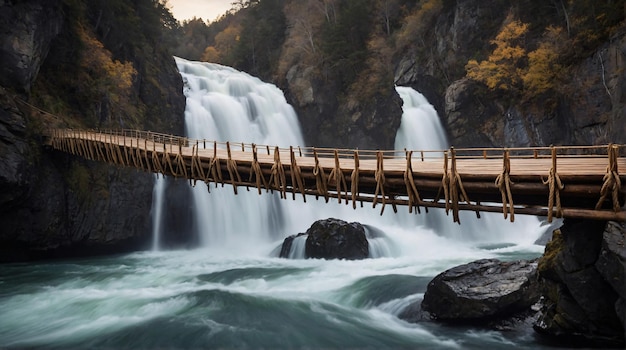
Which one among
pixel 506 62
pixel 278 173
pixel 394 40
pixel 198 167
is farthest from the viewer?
pixel 394 40

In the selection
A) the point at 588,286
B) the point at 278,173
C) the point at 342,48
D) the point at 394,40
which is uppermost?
the point at 394,40

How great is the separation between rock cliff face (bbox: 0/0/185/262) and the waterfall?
513 cm

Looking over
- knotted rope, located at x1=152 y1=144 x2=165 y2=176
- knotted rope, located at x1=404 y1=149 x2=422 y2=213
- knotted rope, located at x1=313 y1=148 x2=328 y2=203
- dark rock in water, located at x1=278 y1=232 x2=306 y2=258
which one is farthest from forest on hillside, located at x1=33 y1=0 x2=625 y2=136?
knotted rope, located at x1=404 y1=149 x2=422 y2=213

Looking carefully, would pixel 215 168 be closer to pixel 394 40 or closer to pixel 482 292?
pixel 482 292

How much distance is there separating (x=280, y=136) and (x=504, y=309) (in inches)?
1036

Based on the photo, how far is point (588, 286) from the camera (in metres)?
8.69

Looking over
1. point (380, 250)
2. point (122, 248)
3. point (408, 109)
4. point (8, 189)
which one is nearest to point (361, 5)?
point (408, 109)

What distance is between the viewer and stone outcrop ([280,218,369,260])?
19.4m

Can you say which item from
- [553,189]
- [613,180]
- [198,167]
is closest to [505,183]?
[553,189]

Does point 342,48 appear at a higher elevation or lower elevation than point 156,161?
higher

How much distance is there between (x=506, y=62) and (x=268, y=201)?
20196mm

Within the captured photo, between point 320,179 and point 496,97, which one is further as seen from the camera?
point 496,97

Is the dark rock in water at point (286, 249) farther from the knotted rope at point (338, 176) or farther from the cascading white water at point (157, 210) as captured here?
the knotted rope at point (338, 176)

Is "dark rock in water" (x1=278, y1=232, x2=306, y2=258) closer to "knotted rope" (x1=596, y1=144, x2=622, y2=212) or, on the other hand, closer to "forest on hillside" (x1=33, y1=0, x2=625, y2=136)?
"forest on hillside" (x1=33, y1=0, x2=625, y2=136)
